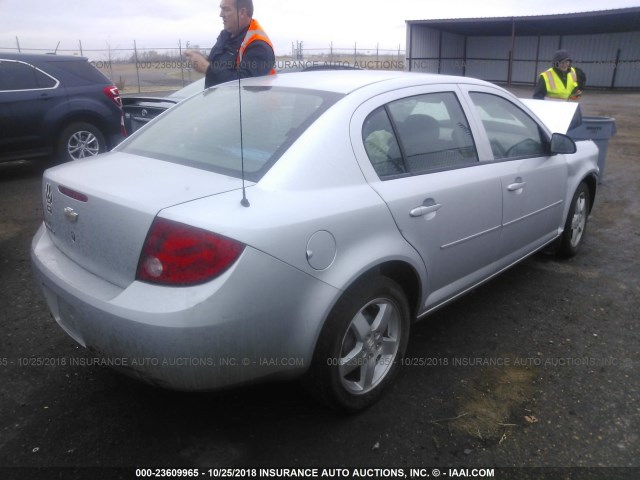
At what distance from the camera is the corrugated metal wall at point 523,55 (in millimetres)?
25062

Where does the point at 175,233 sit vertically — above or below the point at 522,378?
above

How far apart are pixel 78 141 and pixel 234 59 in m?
4.30

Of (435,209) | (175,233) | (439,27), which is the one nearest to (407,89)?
(435,209)

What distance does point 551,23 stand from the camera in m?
24.0

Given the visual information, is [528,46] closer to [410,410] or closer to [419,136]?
[419,136]

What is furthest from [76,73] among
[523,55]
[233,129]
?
[523,55]

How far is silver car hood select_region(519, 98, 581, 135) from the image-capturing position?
5184mm

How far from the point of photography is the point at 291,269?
81.6 inches

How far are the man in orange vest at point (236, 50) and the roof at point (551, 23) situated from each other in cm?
2089

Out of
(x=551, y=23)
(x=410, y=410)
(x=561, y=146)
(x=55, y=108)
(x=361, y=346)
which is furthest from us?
(x=551, y=23)

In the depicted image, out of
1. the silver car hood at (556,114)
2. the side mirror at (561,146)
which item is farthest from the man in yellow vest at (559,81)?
the side mirror at (561,146)

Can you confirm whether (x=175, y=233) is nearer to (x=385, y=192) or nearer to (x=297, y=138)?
(x=297, y=138)

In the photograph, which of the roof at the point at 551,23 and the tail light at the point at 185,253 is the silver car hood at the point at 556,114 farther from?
the roof at the point at 551,23

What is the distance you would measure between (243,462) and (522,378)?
154 centimetres
